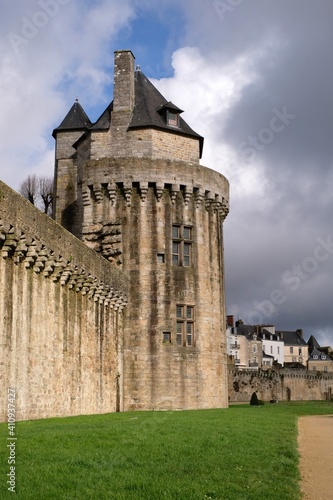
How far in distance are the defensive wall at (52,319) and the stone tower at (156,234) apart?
5.70 feet

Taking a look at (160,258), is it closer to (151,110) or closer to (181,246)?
(181,246)

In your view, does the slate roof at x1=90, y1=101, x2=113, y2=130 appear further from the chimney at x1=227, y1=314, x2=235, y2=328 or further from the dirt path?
the chimney at x1=227, y1=314, x2=235, y2=328

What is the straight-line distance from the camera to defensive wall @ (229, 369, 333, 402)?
72.1m

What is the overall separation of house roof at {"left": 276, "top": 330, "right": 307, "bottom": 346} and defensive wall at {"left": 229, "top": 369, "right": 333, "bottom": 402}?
35.0 metres

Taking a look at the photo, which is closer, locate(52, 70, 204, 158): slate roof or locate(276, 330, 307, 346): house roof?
locate(52, 70, 204, 158): slate roof

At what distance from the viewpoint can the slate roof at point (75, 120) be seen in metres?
35.0

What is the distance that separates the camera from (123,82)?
→ 32.4m

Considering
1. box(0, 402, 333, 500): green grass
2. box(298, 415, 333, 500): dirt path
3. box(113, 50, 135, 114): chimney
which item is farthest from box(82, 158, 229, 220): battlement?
box(0, 402, 333, 500): green grass

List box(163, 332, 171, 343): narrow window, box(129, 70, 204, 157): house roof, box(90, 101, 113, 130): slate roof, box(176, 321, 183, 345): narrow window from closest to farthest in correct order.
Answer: box(163, 332, 171, 343): narrow window < box(176, 321, 183, 345): narrow window < box(129, 70, 204, 157): house roof < box(90, 101, 113, 130): slate roof

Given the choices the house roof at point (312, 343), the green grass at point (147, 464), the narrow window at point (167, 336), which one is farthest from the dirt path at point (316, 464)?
the house roof at point (312, 343)

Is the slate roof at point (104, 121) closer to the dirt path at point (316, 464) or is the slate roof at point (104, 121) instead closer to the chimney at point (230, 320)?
the dirt path at point (316, 464)

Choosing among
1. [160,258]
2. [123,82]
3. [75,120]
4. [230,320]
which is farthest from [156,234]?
[230,320]

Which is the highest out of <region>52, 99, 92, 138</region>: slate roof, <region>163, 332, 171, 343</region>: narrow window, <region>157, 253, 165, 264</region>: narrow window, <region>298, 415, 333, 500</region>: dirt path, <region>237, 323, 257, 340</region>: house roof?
<region>52, 99, 92, 138</region>: slate roof

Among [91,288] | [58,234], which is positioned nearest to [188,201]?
[91,288]
